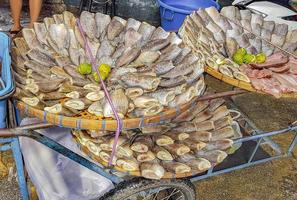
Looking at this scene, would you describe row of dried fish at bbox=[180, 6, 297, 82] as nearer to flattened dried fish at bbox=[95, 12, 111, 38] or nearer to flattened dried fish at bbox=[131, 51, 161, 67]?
flattened dried fish at bbox=[131, 51, 161, 67]

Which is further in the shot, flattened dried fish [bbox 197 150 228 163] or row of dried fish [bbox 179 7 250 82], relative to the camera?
row of dried fish [bbox 179 7 250 82]

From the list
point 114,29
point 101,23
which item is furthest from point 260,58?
point 101,23

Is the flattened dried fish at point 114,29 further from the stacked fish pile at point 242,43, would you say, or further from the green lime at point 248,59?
the green lime at point 248,59

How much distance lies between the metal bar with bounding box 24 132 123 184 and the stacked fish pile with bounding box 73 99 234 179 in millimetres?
76

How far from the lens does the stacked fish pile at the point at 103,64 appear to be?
2020 mm

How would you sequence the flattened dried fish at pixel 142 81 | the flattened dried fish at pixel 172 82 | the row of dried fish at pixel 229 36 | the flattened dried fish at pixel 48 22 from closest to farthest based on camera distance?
1. the flattened dried fish at pixel 142 81
2. the flattened dried fish at pixel 172 82
3. the flattened dried fish at pixel 48 22
4. the row of dried fish at pixel 229 36

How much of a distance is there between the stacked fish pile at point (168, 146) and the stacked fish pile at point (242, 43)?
452 millimetres

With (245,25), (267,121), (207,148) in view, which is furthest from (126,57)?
(267,121)

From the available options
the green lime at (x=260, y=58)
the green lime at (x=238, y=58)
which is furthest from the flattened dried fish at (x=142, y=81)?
the green lime at (x=260, y=58)

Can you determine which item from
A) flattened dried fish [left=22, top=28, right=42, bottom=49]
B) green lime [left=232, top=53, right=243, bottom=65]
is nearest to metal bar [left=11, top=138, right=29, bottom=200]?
flattened dried fish [left=22, top=28, right=42, bottom=49]

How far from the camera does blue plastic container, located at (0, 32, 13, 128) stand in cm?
178

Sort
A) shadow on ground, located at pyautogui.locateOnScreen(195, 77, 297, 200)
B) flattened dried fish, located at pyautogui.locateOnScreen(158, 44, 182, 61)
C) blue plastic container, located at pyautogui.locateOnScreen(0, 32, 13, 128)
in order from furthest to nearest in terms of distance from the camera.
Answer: shadow on ground, located at pyautogui.locateOnScreen(195, 77, 297, 200) → flattened dried fish, located at pyautogui.locateOnScreen(158, 44, 182, 61) → blue plastic container, located at pyautogui.locateOnScreen(0, 32, 13, 128)

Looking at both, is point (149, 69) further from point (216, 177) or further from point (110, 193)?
point (216, 177)

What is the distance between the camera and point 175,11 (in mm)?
4594
